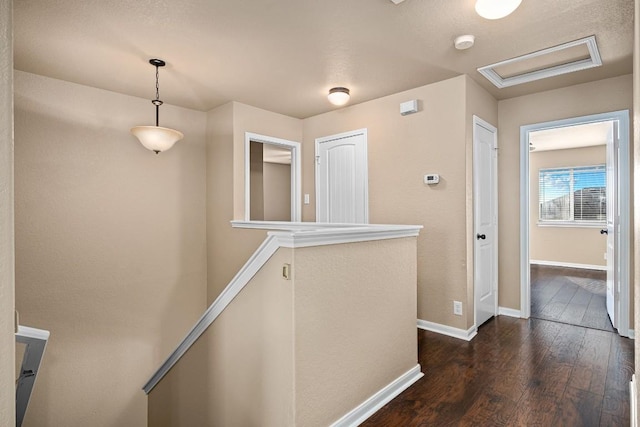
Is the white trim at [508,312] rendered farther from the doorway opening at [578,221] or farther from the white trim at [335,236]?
the white trim at [335,236]

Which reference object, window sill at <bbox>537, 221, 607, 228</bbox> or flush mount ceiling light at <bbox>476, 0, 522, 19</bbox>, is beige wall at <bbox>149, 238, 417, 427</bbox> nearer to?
flush mount ceiling light at <bbox>476, 0, 522, 19</bbox>

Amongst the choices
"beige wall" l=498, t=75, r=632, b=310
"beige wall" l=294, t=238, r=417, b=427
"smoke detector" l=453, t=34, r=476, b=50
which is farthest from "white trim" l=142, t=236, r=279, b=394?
"beige wall" l=498, t=75, r=632, b=310

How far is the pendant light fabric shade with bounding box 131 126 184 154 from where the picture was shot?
3.06m

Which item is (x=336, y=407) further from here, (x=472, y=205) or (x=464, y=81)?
(x=464, y=81)

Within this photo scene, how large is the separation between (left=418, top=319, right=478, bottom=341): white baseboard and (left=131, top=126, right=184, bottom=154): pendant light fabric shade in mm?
3140

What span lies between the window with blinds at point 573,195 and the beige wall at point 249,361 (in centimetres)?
716

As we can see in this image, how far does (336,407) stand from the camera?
188cm

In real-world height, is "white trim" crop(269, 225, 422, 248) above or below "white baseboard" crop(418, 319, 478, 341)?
above

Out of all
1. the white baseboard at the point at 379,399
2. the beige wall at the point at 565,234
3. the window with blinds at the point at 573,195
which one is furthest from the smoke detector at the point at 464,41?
the window with blinds at the point at 573,195

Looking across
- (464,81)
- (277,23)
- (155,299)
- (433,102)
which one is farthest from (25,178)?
(464,81)

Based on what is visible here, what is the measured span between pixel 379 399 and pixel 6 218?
211cm

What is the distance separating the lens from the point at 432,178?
3.37 m

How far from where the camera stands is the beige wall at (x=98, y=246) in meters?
3.16

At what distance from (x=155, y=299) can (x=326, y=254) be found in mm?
2996
